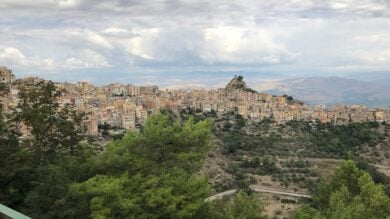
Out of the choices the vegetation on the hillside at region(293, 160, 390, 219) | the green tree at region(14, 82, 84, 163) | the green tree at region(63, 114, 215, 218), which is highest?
the green tree at region(14, 82, 84, 163)

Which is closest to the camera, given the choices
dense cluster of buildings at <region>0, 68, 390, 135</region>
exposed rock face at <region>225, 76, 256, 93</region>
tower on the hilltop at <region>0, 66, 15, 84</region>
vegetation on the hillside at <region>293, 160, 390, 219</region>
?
vegetation on the hillside at <region>293, 160, 390, 219</region>

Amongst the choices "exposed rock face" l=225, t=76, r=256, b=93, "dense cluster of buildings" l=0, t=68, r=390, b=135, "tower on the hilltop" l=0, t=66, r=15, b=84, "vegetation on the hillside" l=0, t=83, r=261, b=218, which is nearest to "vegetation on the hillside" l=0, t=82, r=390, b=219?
"vegetation on the hillside" l=0, t=83, r=261, b=218

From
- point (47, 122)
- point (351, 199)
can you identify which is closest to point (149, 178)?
point (47, 122)

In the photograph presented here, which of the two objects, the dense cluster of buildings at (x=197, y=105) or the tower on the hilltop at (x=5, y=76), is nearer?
the tower on the hilltop at (x=5, y=76)

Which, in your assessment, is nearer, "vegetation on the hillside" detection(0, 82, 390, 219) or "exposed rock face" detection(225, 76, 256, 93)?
"vegetation on the hillside" detection(0, 82, 390, 219)

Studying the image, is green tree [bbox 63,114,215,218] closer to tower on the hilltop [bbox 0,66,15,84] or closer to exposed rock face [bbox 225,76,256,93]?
tower on the hilltop [bbox 0,66,15,84]

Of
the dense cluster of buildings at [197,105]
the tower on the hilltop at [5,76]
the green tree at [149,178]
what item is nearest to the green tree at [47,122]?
the green tree at [149,178]

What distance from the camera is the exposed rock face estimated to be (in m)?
87.2

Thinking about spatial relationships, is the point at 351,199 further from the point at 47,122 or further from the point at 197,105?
the point at 197,105

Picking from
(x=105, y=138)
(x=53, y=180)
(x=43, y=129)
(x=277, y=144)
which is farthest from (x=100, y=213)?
(x=277, y=144)

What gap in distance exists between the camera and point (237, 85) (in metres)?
88.8

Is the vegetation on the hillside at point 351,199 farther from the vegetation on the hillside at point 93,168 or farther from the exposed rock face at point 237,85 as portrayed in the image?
the exposed rock face at point 237,85

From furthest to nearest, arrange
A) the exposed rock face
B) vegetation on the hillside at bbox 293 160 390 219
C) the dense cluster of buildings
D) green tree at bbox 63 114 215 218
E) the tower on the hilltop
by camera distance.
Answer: the exposed rock face
the dense cluster of buildings
the tower on the hilltop
vegetation on the hillside at bbox 293 160 390 219
green tree at bbox 63 114 215 218

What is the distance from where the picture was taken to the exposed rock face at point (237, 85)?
286 ft
